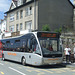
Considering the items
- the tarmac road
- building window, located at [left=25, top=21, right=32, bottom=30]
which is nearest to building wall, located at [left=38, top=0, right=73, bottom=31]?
building window, located at [left=25, top=21, right=32, bottom=30]

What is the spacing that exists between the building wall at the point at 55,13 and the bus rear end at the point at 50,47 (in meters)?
18.4

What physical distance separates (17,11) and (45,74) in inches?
1150

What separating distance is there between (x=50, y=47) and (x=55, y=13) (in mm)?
21325

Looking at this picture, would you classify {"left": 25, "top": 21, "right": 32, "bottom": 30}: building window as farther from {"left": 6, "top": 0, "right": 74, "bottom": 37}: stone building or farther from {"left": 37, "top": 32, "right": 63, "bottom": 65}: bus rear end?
{"left": 37, "top": 32, "right": 63, "bottom": 65}: bus rear end

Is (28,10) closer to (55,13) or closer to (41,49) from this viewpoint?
(55,13)

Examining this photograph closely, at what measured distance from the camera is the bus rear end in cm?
1274

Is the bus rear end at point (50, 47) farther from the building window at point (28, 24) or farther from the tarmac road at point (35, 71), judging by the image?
the building window at point (28, 24)

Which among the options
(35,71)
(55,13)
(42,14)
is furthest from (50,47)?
(55,13)

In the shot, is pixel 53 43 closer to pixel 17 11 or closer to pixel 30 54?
pixel 30 54

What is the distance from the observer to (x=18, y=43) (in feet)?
53.8

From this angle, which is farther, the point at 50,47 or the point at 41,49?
the point at 50,47

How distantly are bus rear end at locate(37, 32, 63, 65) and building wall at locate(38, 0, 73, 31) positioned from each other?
1843 centimetres

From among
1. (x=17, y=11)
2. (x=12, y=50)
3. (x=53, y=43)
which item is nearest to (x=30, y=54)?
(x=53, y=43)

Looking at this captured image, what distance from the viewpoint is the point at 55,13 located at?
3356cm
